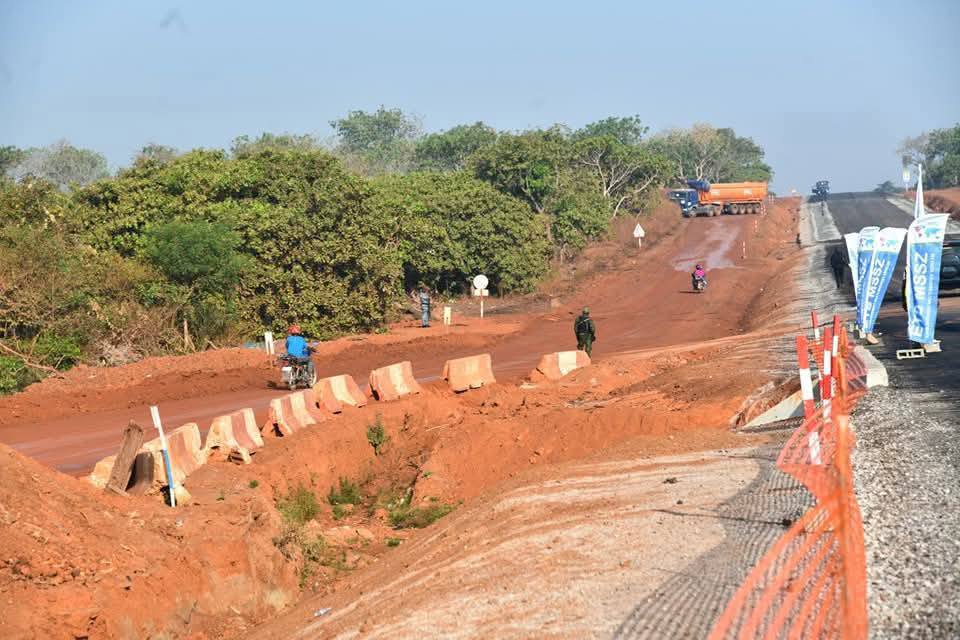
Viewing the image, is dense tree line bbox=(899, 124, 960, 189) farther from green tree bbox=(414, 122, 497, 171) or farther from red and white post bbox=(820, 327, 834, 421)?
red and white post bbox=(820, 327, 834, 421)

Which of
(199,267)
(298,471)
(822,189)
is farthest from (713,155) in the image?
(298,471)

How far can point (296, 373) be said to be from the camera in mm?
24828

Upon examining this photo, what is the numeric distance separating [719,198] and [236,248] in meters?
52.9

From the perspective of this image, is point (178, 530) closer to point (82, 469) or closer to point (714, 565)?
point (82, 469)

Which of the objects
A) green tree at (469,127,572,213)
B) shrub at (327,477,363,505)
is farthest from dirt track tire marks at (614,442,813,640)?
green tree at (469,127,572,213)

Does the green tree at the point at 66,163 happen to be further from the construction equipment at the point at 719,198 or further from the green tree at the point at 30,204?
the green tree at the point at 30,204

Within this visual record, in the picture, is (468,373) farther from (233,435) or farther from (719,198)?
(719,198)

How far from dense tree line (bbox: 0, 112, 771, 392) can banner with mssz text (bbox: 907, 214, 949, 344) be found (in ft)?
63.1

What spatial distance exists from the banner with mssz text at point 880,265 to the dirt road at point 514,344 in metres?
9.20

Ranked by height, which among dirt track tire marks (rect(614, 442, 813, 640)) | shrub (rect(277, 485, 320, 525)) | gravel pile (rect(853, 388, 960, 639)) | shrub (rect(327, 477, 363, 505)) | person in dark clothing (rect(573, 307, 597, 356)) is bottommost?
shrub (rect(327, 477, 363, 505))

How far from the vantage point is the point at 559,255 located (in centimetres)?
5906

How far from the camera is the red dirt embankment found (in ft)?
37.9

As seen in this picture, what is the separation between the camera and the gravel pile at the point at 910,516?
7926 mm

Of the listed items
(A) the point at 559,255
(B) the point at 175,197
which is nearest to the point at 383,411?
(B) the point at 175,197
